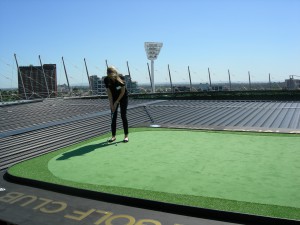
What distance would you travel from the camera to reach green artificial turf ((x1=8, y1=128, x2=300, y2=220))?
123 inches

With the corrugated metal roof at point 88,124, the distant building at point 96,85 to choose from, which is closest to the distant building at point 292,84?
the distant building at point 96,85

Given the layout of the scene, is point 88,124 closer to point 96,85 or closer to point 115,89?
point 115,89

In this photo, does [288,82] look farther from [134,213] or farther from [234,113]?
[134,213]

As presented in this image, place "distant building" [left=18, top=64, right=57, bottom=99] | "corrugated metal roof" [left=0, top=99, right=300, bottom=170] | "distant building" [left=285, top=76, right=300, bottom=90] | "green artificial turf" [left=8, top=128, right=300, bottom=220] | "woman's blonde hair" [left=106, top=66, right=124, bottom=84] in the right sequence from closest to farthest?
"green artificial turf" [left=8, top=128, right=300, bottom=220] < "corrugated metal roof" [left=0, top=99, right=300, bottom=170] < "woman's blonde hair" [left=106, top=66, right=124, bottom=84] < "distant building" [left=18, top=64, right=57, bottom=99] < "distant building" [left=285, top=76, right=300, bottom=90]

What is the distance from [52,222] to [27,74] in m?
22.4

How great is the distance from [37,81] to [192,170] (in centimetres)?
2210

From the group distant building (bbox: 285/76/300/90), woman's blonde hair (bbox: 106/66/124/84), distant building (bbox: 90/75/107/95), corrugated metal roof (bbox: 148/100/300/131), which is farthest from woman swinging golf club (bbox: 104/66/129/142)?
distant building (bbox: 285/76/300/90)

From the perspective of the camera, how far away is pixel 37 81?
23312 millimetres

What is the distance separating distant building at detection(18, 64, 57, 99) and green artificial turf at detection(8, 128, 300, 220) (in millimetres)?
18012

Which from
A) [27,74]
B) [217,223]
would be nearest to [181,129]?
[217,223]

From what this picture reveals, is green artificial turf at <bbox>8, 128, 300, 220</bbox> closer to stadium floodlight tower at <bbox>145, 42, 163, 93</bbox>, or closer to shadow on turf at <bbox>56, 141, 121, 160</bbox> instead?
shadow on turf at <bbox>56, 141, 121, 160</bbox>

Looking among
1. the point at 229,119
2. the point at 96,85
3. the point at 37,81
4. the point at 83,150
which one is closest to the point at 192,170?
the point at 83,150

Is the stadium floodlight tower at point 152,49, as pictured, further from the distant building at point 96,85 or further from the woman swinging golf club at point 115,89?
the woman swinging golf club at point 115,89

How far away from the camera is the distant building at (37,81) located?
22.0 m
